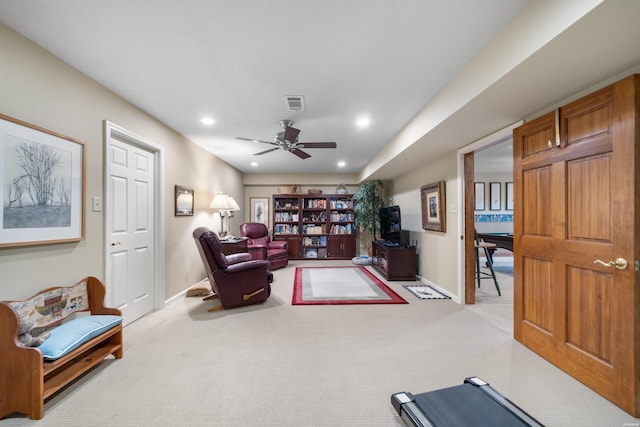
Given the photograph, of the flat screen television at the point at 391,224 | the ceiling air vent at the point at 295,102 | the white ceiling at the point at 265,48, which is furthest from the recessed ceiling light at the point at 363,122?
the flat screen television at the point at 391,224

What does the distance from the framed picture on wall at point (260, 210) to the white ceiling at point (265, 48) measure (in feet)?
14.0

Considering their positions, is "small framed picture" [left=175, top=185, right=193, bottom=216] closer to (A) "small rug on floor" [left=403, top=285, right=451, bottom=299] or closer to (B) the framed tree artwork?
(A) "small rug on floor" [left=403, top=285, right=451, bottom=299]

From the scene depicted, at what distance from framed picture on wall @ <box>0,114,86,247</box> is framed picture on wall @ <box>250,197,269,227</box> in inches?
199

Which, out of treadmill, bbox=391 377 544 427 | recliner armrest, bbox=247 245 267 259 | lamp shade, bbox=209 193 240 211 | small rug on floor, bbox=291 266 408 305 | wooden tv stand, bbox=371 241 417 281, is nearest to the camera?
treadmill, bbox=391 377 544 427

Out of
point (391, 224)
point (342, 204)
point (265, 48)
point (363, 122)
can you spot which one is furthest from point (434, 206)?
point (265, 48)

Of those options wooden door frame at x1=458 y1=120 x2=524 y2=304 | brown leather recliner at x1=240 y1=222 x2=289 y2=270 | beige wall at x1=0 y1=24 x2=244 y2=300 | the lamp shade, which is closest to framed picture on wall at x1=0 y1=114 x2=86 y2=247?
beige wall at x1=0 y1=24 x2=244 y2=300

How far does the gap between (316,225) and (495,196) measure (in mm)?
4949

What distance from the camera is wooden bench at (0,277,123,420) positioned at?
4.84ft

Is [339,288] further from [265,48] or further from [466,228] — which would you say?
[265,48]

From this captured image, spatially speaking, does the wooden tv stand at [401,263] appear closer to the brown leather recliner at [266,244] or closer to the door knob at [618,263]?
the brown leather recliner at [266,244]

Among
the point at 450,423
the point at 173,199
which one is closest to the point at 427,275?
the point at 450,423

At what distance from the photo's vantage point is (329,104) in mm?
2756

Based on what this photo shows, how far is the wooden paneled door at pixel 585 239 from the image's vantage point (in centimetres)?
152

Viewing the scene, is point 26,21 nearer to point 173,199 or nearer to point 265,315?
point 173,199
